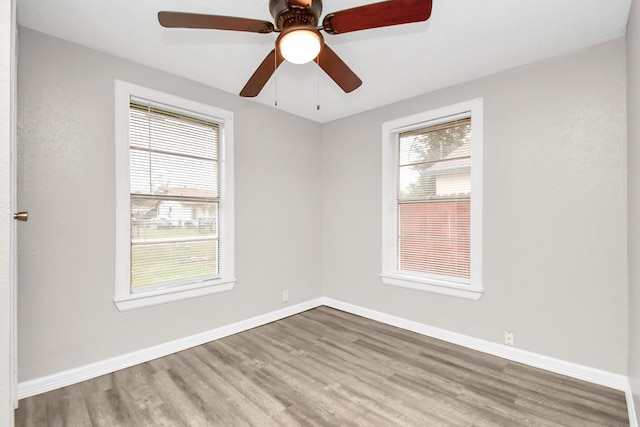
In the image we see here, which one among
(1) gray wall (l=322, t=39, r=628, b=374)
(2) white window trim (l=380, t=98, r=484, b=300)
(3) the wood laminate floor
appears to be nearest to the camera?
(3) the wood laminate floor

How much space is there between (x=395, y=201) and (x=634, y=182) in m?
2.05

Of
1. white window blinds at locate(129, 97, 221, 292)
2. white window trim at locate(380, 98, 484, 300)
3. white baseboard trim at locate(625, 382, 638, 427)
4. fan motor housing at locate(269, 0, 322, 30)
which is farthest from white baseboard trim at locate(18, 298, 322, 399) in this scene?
white baseboard trim at locate(625, 382, 638, 427)

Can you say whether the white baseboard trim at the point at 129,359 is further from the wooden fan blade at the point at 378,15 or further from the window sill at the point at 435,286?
the wooden fan blade at the point at 378,15

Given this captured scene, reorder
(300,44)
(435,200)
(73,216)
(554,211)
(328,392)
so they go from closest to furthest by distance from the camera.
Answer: (300,44), (328,392), (73,216), (554,211), (435,200)

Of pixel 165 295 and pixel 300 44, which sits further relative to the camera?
pixel 165 295

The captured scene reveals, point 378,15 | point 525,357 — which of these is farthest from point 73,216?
point 525,357

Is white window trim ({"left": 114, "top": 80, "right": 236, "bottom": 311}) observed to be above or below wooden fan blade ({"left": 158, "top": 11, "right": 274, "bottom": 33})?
below

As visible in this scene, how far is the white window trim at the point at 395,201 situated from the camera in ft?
9.55

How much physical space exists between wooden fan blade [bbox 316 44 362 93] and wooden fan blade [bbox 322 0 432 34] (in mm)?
152

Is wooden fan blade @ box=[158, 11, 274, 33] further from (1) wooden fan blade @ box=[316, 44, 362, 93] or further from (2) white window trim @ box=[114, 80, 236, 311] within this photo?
(2) white window trim @ box=[114, 80, 236, 311]

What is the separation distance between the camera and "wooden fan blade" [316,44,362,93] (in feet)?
6.06

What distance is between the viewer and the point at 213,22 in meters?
1.62

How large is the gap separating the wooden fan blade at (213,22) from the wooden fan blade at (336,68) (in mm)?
347

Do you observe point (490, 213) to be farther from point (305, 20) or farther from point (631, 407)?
point (305, 20)
